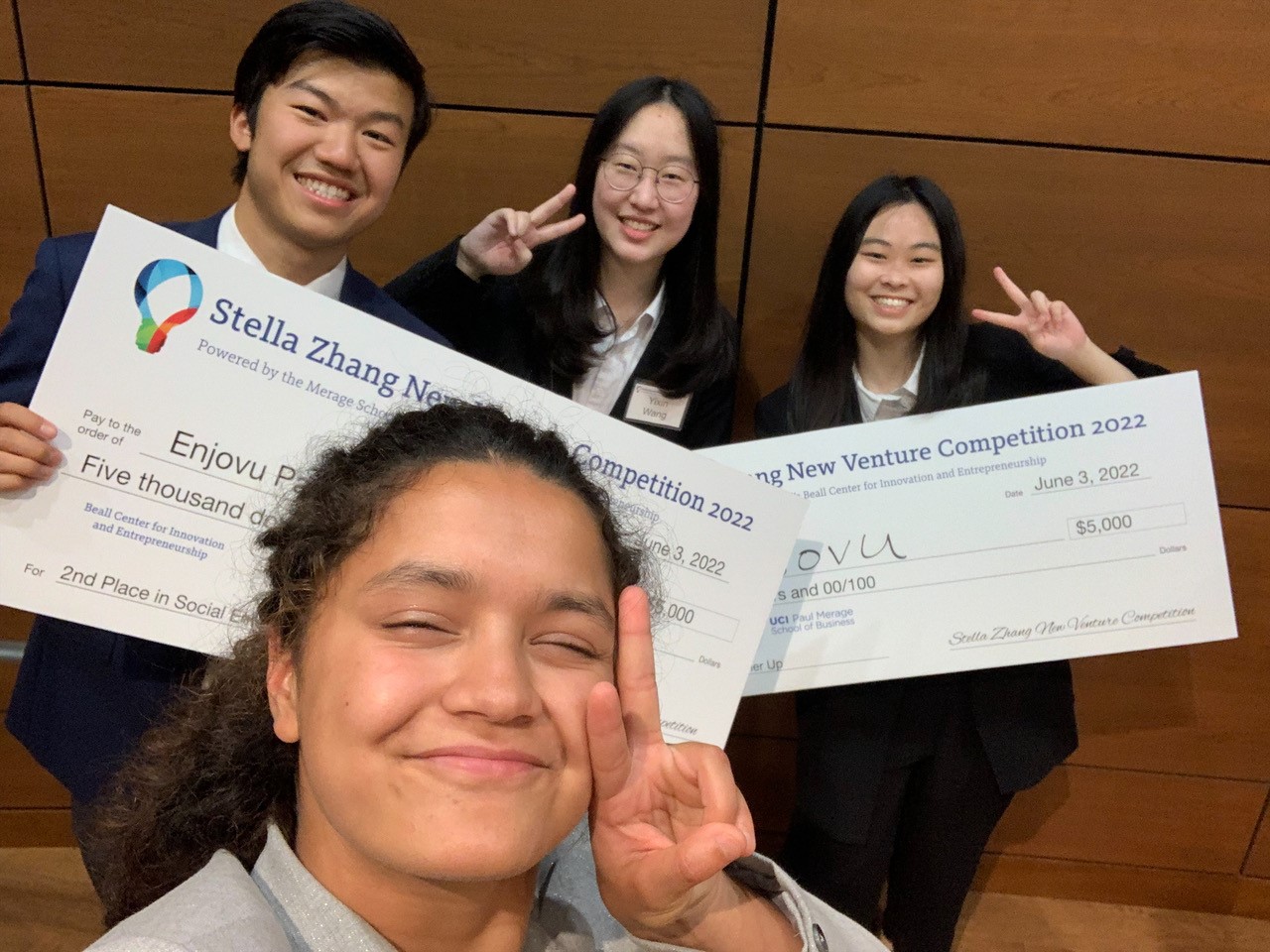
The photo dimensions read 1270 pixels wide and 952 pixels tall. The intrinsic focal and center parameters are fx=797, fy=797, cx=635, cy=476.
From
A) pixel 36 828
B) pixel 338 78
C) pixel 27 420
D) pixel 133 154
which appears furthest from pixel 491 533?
pixel 36 828

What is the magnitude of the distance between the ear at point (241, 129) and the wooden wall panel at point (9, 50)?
95 cm

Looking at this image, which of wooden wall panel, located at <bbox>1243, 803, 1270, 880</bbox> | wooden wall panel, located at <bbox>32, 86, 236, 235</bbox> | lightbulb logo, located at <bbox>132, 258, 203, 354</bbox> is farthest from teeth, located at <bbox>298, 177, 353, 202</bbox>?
wooden wall panel, located at <bbox>1243, 803, 1270, 880</bbox>

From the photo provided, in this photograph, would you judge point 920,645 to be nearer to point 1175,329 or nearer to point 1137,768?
point 1175,329

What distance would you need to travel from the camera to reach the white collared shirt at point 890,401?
1756 mm

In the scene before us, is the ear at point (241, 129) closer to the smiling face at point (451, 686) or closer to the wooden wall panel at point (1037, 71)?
the smiling face at point (451, 686)

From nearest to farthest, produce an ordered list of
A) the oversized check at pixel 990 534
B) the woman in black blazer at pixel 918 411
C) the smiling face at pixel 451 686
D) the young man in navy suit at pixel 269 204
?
the smiling face at pixel 451 686 < the young man in navy suit at pixel 269 204 < the oversized check at pixel 990 534 < the woman in black blazer at pixel 918 411

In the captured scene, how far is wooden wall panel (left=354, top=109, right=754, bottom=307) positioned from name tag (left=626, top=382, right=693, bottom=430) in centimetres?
45

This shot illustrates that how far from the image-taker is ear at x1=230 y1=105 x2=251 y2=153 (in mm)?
1432

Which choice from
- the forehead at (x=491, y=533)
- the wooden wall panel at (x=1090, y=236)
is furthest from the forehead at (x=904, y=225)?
the forehead at (x=491, y=533)

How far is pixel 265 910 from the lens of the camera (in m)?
0.77

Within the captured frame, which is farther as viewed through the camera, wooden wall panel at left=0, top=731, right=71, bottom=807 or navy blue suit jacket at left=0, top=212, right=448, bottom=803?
wooden wall panel at left=0, top=731, right=71, bottom=807

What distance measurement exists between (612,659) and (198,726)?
63 centimetres

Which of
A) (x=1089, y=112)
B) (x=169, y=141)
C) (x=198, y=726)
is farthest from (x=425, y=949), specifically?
(x=1089, y=112)

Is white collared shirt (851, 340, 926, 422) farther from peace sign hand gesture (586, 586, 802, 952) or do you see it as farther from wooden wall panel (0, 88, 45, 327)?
wooden wall panel (0, 88, 45, 327)
